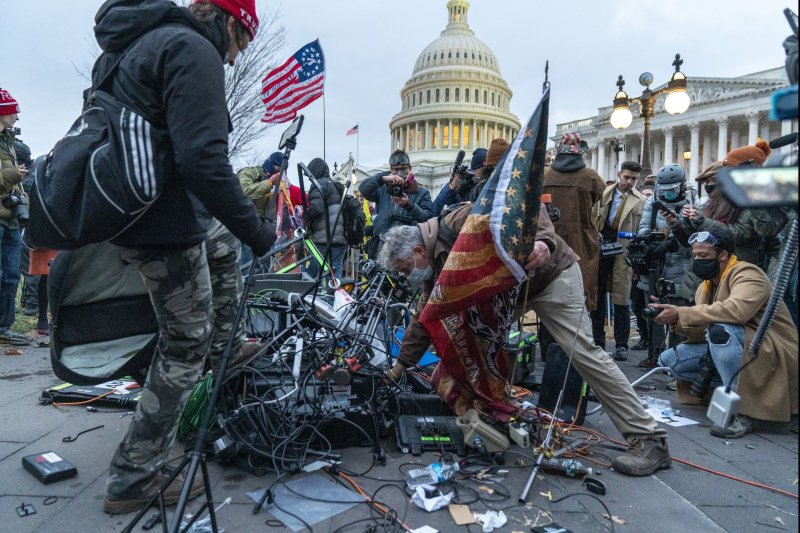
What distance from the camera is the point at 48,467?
2.78 meters

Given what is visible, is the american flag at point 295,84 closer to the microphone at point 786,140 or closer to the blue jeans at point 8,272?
the blue jeans at point 8,272

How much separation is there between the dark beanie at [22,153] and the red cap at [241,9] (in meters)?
6.13

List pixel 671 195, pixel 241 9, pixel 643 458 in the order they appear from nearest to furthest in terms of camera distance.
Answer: pixel 241 9
pixel 643 458
pixel 671 195

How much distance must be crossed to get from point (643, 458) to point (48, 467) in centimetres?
332

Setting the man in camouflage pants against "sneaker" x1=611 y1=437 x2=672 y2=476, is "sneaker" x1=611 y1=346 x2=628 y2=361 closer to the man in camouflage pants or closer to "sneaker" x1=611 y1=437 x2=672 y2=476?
"sneaker" x1=611 y1=437 x2=672 y2=476

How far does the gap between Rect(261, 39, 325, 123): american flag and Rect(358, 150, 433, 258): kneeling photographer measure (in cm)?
295

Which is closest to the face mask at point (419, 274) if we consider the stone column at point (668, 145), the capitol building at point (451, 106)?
the stone column at point (668, 145)

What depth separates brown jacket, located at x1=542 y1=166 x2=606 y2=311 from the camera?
543 centimetres

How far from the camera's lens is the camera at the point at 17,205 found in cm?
584

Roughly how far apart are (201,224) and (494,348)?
2075 millimetres

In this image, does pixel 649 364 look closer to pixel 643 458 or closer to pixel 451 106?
pixel 643 458

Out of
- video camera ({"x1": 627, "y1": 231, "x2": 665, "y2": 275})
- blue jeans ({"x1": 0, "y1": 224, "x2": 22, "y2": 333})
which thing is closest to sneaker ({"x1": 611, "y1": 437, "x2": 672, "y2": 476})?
video camera ({"x1": 627, "y1": 231, "x2": 665, "y2": 275})

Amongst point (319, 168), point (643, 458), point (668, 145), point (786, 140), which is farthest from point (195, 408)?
point (668, 145)

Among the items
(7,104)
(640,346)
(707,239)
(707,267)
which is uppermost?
(7,104)
